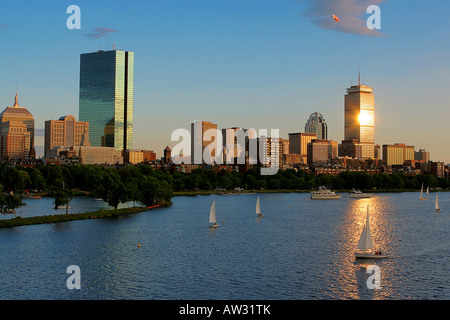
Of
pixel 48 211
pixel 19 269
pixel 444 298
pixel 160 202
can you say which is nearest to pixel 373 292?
pixel 444 298

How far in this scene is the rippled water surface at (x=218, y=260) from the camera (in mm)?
56531

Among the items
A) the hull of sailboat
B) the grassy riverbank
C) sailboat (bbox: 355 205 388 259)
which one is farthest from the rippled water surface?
the grassy riverbank

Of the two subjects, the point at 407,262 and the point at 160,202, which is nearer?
the point at 407,262

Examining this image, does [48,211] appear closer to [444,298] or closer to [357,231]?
[357,231]

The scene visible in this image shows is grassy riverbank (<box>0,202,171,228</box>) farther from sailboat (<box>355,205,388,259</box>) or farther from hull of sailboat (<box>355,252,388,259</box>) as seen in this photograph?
hull of sailboat (<box>355,252,388,259</box>)

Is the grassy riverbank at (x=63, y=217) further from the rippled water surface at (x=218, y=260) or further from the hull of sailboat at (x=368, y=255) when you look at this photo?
the hull of sailboat at (x=368, y=255)

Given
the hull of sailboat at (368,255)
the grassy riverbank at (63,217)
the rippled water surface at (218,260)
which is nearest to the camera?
the rippled water surface at (218,260)

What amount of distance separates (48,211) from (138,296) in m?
85.8

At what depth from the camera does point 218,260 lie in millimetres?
72062

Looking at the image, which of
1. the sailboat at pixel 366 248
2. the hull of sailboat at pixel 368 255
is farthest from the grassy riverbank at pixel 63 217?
the hull of sailboat at pixel 368 255
